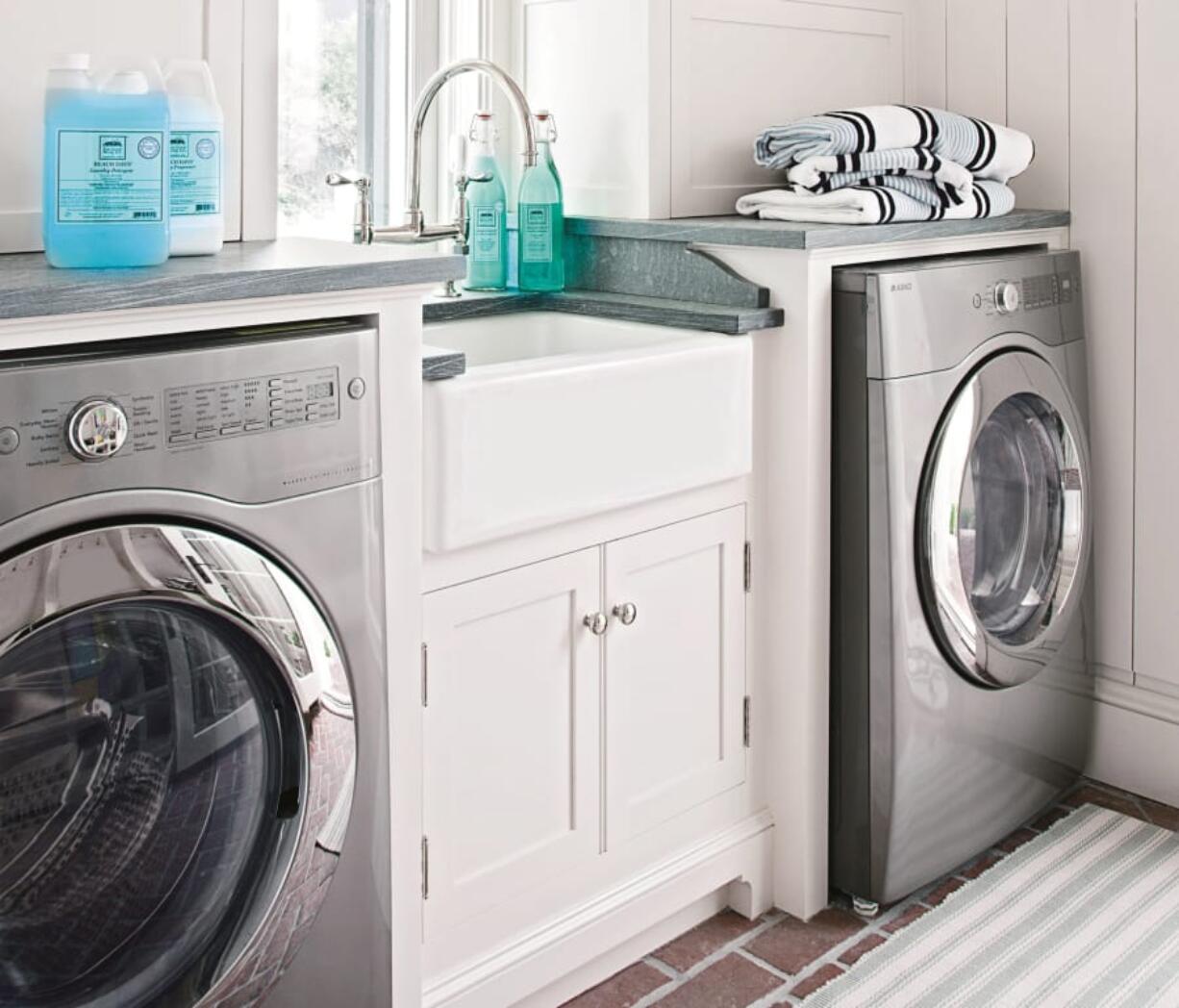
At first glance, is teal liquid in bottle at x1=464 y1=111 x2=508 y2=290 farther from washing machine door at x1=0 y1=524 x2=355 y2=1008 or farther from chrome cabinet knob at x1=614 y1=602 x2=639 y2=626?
washing machine door at x1=0 y1=524 x2=355 y2=1008

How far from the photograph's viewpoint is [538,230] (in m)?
2.32

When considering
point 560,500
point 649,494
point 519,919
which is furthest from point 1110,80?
point 519,919

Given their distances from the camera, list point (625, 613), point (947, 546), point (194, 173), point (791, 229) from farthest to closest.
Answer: point (947, 546) → point (791, 229) → point (625, 613) → point (194, 173)

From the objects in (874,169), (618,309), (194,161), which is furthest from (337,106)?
(874,169)

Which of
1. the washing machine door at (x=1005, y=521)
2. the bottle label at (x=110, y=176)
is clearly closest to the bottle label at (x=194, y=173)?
the bottle label at (x=110, y=176)

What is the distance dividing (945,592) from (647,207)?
82 cm

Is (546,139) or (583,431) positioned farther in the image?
(546,139)

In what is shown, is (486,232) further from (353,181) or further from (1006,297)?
(1006,297)

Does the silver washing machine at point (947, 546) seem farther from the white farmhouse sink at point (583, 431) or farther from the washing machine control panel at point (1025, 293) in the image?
the white farmhouse sink at point (583, 431)

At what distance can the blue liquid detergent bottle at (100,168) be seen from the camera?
4.66 ft

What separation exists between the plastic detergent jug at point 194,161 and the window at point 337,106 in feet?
2.20

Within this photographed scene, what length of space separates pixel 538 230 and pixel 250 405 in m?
1.03

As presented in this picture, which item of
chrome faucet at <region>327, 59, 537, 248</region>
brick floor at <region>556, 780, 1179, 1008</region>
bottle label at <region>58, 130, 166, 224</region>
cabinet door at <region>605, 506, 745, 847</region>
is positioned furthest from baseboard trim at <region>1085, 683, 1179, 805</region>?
bottle label at <region>58, 130, 166, 224</region>

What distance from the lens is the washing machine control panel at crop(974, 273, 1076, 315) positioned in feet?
7.18
